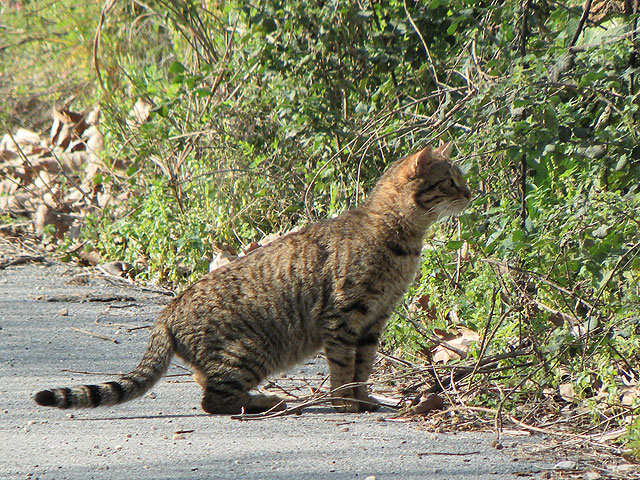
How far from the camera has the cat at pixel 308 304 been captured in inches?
180

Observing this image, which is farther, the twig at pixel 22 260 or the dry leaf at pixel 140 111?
the dry leaf at pixel 140 111

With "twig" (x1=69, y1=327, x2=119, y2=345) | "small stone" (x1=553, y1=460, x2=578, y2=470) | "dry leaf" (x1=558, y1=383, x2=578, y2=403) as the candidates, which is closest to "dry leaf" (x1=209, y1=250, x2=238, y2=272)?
"twig" (x1=69, y1=327, x2=119, y2=345)

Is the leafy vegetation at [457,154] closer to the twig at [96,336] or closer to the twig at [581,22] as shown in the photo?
the twig at [581,22]

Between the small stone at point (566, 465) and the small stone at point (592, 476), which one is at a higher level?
the small stone at point (566, 465)

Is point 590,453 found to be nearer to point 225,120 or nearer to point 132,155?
point 225,120

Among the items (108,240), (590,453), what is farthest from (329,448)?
(108,240)

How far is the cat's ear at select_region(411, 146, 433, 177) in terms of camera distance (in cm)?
500

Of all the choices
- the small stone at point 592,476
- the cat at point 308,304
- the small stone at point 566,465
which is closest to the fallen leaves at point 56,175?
the cat at point 308,304

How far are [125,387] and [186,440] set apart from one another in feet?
2.12

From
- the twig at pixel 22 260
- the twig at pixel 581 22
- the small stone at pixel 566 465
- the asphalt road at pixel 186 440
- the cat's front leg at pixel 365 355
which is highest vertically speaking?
the twig at pixel 22 260

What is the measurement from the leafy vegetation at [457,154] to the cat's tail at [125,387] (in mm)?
1536

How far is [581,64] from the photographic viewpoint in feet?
13.6

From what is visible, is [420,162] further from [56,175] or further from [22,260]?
[56,175]

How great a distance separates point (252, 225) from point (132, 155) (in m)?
1.79
